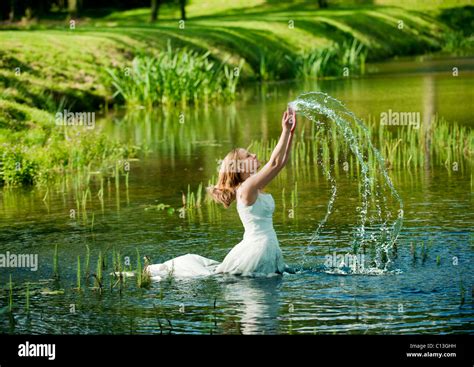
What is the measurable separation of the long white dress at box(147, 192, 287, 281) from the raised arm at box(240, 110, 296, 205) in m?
0.16

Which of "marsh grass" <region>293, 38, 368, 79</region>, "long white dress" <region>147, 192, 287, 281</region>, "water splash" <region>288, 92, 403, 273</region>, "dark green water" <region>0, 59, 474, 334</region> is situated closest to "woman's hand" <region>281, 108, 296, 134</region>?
"water splash" <region>288, 92, 403, 273</region>

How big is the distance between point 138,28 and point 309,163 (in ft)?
83.9

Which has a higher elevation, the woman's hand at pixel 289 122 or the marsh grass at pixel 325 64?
the marsh grass at pixel 325 64

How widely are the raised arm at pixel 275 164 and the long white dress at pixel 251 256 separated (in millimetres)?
158

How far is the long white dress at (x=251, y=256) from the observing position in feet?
44.3

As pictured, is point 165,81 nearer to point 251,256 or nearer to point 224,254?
point 224,254

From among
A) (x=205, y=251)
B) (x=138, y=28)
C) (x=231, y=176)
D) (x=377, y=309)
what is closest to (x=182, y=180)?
(x=205, y=251)

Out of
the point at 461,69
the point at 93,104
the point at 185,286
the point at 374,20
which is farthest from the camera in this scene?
the point at 374,20

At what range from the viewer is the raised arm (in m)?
13.0

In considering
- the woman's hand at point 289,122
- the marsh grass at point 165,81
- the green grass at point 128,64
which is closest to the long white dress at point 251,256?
the woman's hand at point 289,122

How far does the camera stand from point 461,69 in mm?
45500

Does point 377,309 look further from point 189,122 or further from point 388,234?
point 189,122

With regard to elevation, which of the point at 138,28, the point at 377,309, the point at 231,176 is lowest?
the point at 377,309

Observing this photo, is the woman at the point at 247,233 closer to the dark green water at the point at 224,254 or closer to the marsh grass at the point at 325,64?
the dark green water at the point at 224,254
